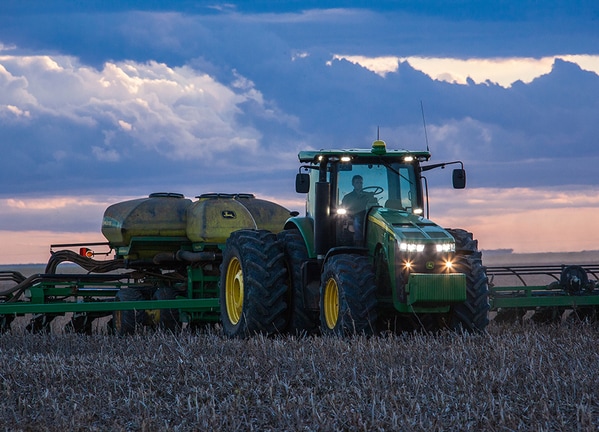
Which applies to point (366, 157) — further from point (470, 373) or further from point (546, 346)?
point (470, 373)

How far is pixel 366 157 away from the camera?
12266 mm

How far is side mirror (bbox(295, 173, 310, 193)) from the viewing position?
38.4 ft

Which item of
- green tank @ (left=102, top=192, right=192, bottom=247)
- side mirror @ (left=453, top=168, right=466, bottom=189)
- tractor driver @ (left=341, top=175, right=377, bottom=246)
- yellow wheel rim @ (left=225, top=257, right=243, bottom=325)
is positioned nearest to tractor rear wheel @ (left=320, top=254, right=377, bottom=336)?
tractor driver @ (left=341, top=175, right=377, bottom=246)

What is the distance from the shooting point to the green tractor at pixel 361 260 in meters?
10.8

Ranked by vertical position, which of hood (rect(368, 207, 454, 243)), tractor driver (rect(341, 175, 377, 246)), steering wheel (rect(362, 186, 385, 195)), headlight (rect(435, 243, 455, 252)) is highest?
steering wheel (rect(362, 186, 385, 195))

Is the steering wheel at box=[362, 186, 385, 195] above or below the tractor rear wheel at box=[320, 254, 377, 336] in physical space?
above

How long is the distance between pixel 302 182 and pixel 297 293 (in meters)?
1.64

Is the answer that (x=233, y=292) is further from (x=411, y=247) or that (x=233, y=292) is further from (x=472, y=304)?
(x=472, y=304)

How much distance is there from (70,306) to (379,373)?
7619 millimetres

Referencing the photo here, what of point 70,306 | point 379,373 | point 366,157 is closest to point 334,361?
point 379,373

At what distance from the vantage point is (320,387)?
25.7ft

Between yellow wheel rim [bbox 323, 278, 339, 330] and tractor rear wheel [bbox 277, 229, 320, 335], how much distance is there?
0.85 meters

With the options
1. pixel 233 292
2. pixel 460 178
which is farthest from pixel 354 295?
pixel 233 292

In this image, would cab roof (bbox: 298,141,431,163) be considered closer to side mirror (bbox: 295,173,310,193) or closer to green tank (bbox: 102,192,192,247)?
side mirror (bbox: 295,173,310,193)
